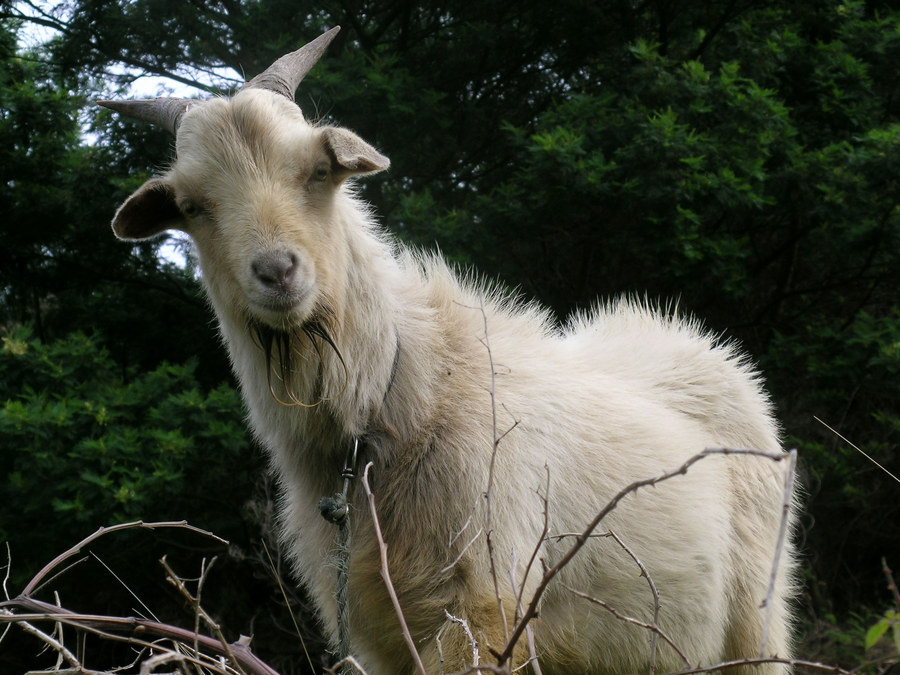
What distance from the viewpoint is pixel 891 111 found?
26.7 ft

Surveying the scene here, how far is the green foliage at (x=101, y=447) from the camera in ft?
20.7

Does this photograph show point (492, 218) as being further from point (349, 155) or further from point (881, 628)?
point (881, 628)

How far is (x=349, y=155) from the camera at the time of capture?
2.78m

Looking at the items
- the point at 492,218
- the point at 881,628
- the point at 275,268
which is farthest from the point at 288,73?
the point at 492,218

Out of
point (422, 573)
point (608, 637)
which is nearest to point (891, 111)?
point (608, 637)

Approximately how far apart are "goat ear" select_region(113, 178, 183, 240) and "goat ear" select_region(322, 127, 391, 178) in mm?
613

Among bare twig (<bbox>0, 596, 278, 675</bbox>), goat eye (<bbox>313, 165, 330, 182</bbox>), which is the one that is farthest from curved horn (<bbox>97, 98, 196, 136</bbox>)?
bare twig (<bbox>0, 596, 278, 675</bbox>)

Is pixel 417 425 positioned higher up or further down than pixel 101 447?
higher up

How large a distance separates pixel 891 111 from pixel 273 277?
765 cm

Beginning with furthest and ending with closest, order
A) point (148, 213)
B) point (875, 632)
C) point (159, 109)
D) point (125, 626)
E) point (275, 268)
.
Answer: point (159, 109)
point (148, 213)
point (275, 268)
point (125, 626)
point (875, 632)

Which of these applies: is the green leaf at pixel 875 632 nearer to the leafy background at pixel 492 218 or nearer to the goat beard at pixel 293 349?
the goat beard at pixel 293 349

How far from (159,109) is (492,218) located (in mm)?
4525

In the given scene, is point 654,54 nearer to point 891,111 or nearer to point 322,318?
point 891,111

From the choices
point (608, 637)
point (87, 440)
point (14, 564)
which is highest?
point (608, 637)
